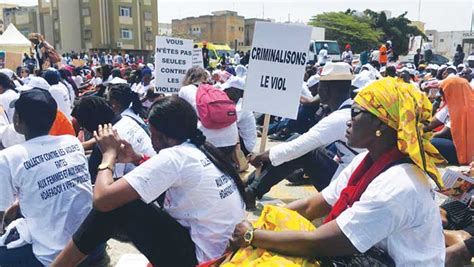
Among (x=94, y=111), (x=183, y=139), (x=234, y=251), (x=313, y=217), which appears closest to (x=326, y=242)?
(x=234, y=251)

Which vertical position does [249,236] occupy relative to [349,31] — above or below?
below

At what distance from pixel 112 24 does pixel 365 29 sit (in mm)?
28890

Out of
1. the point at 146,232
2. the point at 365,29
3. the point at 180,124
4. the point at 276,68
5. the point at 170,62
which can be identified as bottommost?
the point at 146,232

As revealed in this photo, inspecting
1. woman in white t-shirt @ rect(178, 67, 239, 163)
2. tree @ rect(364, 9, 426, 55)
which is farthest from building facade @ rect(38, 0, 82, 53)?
woman in white t-shirt @ rect(178, 67, 239, 163)

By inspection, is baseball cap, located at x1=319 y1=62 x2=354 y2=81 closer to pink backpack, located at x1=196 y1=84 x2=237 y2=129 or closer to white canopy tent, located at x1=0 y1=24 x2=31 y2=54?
pink backpack, located at x1=196 y1=84 x2=237 y2=129

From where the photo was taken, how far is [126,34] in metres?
50.0

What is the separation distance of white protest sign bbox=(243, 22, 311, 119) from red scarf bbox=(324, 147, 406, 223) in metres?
2.15

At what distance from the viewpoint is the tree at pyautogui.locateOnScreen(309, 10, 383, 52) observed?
5125cm

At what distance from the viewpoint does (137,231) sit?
251 centimetres

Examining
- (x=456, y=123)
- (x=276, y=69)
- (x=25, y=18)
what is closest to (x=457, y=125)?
(x=456, y=123)

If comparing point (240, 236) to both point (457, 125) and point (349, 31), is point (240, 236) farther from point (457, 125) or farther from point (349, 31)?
point (349, 31)

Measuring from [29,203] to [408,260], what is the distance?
2.10 metres

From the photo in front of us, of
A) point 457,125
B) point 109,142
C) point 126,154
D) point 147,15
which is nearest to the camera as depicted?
point 109,142

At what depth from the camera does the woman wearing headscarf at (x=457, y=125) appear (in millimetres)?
5609
